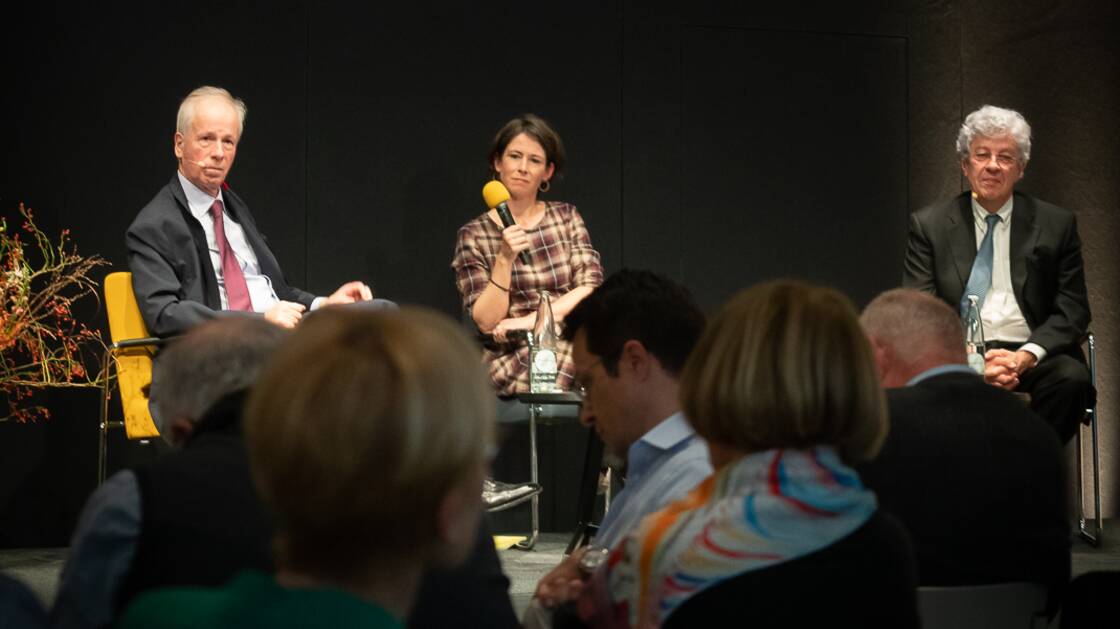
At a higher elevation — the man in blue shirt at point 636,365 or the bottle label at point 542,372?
the man in blue shirt at point 636,365

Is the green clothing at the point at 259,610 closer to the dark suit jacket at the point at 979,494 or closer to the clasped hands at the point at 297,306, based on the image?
the dark suit jacket at the point at 979,494

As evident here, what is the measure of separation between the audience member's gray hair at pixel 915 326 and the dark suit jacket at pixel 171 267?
2218 mm

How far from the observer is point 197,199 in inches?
184

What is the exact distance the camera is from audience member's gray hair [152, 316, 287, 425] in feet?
Result: 5.78

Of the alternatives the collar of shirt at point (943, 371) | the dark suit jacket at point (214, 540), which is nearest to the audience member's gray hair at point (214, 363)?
the dark suit jacket at point (214, 540)

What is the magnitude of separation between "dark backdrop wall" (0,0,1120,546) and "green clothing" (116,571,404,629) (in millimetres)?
4584

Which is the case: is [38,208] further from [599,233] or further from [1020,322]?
[1020,322]

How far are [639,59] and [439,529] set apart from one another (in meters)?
5.18

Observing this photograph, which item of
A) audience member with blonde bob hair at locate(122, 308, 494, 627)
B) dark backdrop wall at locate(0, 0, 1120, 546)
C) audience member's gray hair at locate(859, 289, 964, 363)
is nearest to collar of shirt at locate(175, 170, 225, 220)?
dark backdrop wall at locate(0, 0, 1120, 546)

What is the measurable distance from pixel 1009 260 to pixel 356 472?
4654 millimetres

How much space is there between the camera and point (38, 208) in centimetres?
530

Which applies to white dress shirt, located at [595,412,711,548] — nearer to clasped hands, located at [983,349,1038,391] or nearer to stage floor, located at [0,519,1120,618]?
stage floor, located at [0,519,1120,618]

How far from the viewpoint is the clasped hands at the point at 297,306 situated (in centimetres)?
433

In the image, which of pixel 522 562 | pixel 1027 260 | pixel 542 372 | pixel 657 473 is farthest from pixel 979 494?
pixel 1027 260
